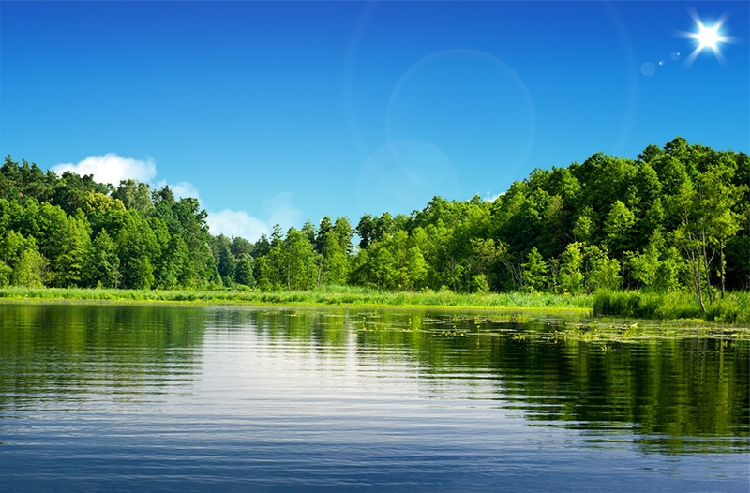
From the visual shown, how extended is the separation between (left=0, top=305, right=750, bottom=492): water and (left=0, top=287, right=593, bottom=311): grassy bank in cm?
4577

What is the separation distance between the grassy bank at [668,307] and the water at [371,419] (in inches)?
688

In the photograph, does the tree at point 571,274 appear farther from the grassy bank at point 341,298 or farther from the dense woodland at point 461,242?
the grassy bank at point 341,298

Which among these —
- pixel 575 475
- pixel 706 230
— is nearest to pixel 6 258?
pixel 706 230

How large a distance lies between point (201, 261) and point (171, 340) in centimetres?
13081

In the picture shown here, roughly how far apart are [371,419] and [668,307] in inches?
1437

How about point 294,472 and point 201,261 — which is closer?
point 294,472

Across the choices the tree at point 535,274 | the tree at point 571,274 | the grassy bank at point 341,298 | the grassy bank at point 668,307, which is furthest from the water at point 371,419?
the tree at point 535,274

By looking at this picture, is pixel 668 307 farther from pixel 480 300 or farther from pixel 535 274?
pixel 535 274

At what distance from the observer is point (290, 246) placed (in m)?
121

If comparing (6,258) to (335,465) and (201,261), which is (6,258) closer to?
(201,261)

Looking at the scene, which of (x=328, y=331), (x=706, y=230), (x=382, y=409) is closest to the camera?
(x=382, y=409)

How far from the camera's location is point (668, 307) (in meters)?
44.5

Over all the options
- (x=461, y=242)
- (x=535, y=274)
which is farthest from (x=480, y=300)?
(x=461, y=242)

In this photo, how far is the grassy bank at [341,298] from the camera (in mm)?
71375
